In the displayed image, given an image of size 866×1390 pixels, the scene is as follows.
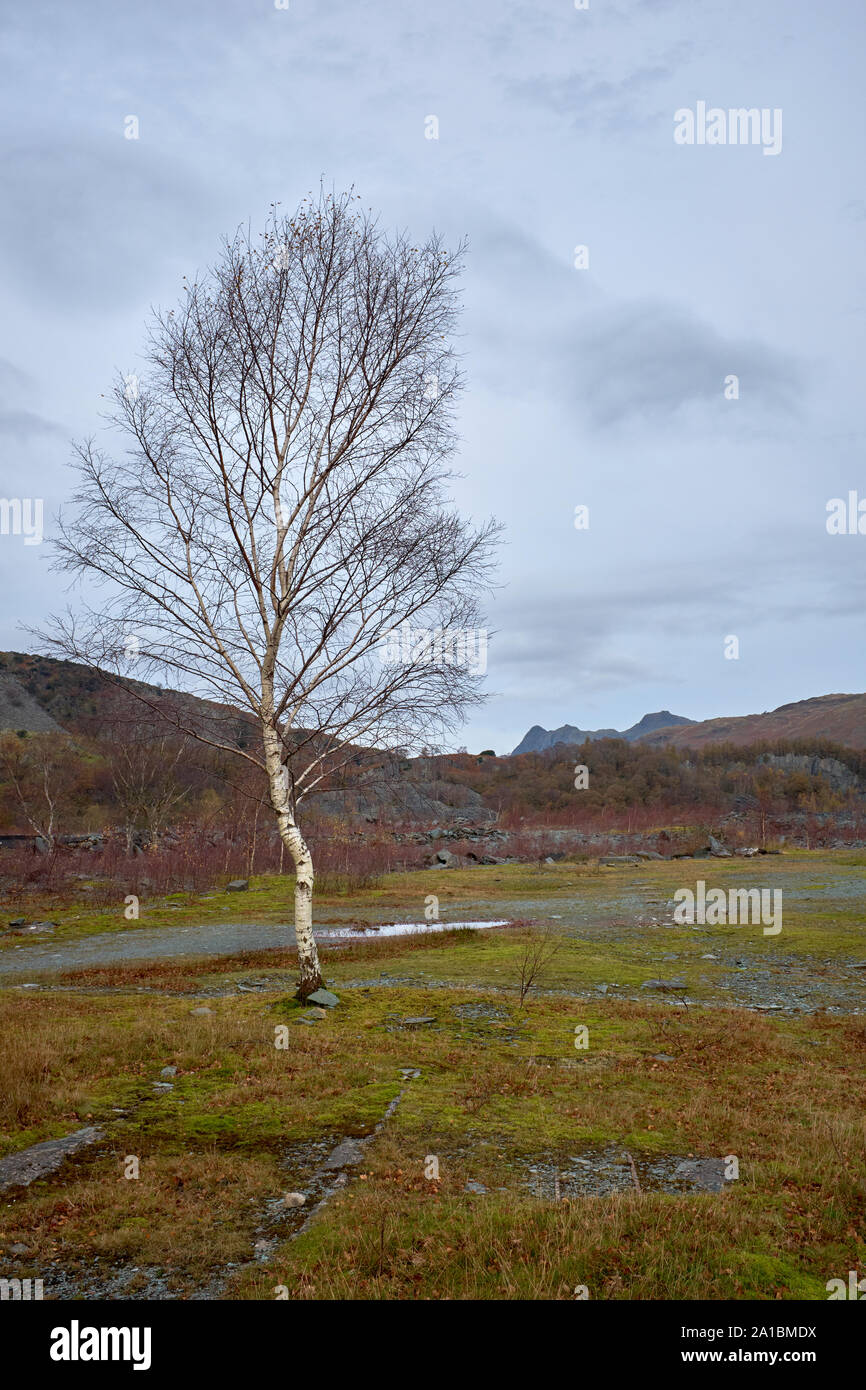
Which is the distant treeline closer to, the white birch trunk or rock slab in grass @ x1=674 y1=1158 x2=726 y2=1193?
the white birch trunk

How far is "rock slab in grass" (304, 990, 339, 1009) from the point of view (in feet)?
44.5

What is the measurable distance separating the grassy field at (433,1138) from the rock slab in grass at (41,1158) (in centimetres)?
17

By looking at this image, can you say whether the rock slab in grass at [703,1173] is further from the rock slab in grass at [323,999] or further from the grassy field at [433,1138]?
the rock slab in grass at [323,999]

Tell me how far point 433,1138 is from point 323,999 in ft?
20.4

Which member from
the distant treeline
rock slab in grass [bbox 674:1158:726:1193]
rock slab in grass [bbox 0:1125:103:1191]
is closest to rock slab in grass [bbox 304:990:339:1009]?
rock slab in grass [bbox 0:1125:103:1191]

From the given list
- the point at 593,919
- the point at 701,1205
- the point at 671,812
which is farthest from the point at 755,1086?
the point at 671,812

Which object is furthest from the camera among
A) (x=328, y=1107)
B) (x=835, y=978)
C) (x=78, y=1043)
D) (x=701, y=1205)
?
(x=835, y=978)

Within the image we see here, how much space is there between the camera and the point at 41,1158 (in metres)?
7.16

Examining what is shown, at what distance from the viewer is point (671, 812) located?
4203 inches

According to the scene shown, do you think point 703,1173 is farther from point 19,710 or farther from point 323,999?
point 19,710

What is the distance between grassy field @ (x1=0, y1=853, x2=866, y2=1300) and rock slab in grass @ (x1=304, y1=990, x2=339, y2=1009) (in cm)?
26
